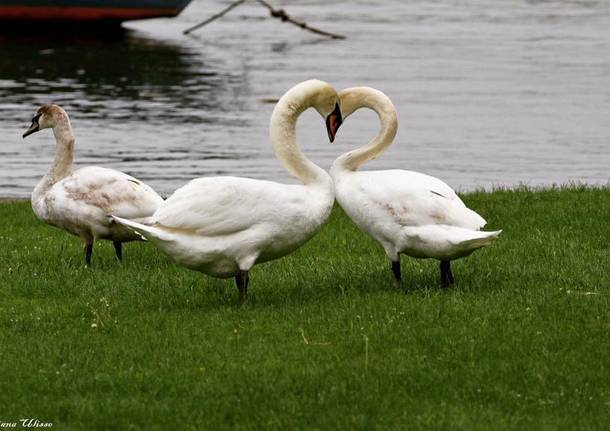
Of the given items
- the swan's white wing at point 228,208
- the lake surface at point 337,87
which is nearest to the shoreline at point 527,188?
the lake surface at point 337,87

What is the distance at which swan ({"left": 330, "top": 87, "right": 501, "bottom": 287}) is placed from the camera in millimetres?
9312

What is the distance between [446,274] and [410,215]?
0.69 meters

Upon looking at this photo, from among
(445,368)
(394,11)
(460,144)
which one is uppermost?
(445,368)

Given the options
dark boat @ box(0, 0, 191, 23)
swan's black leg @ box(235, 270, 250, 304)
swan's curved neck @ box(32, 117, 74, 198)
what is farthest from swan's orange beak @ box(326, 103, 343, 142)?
dark boat @ box(0, 0, 191, 23)

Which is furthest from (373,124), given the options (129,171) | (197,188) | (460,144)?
(197,188)

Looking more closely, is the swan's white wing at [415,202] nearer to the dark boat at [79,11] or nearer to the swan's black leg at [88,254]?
the swan's black leg at [88,254]

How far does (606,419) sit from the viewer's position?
6.95 metres

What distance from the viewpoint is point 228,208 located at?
363 inches

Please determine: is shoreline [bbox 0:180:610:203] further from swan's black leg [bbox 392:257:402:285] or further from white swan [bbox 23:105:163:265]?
swan's black leg [bbox 392:257:402:285]

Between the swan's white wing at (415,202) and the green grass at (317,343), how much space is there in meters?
0.55

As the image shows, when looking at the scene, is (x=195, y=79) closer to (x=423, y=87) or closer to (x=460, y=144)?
(x=423, y=87)

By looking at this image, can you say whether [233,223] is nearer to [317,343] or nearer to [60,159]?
[317,343]

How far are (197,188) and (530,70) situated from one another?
1067 inches

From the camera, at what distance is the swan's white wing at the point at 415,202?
9423 millimetres
